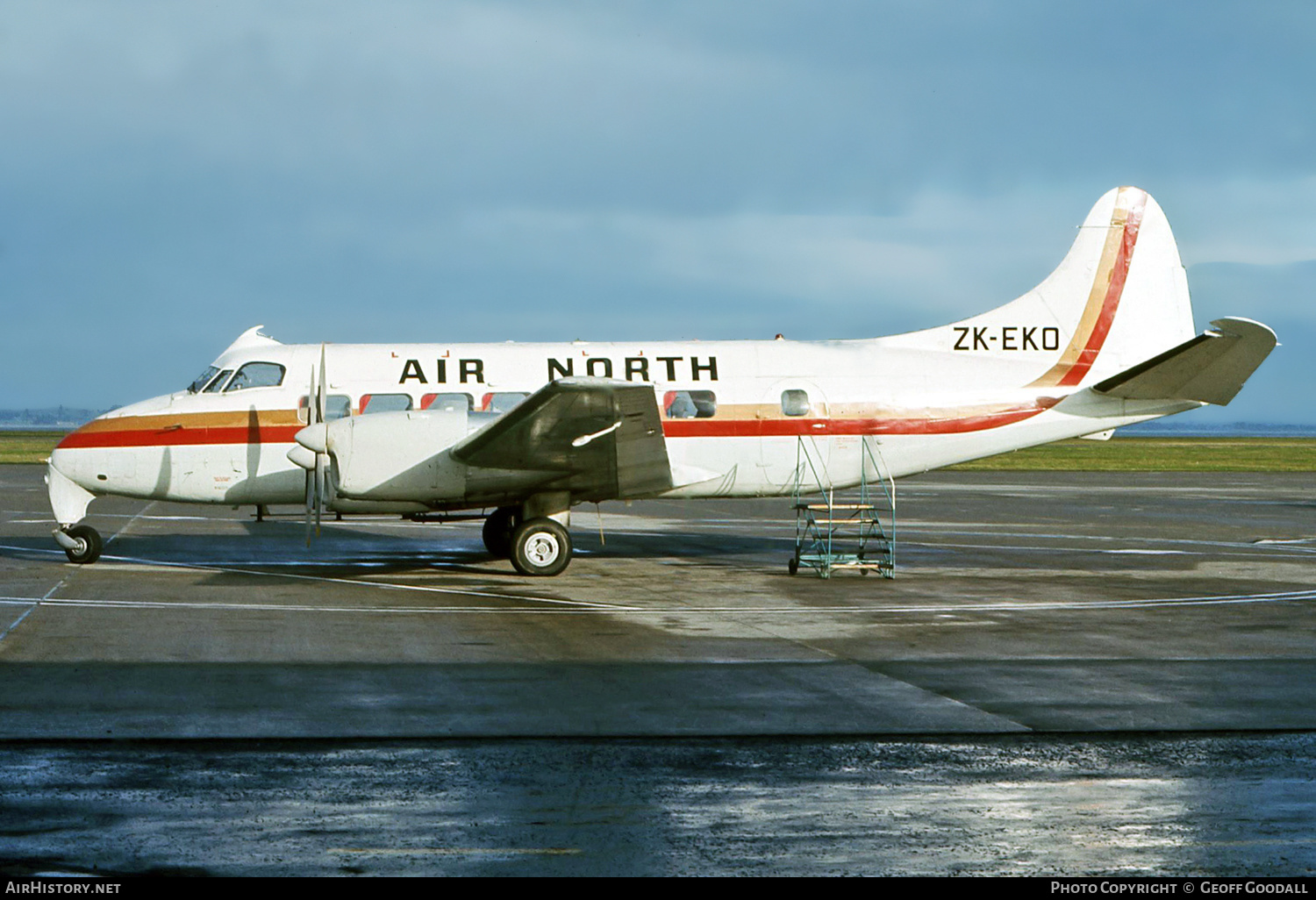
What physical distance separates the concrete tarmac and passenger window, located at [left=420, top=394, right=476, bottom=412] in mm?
2529

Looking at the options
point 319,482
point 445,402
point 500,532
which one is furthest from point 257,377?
point 500,532

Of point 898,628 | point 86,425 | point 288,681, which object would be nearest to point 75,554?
point 86,425

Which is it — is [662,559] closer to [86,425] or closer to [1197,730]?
[86,425]

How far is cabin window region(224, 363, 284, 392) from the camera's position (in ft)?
67.5

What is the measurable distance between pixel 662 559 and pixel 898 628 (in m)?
7.84

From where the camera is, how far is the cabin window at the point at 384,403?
20.6 m

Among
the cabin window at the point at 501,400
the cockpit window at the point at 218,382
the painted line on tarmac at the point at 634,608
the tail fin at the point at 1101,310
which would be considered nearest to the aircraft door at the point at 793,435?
the tail fin at the point at 1101,310

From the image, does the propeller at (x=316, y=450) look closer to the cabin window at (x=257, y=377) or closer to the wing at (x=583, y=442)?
the cabin window at (x=257, y=377)

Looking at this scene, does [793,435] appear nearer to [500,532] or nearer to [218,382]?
[500,532]

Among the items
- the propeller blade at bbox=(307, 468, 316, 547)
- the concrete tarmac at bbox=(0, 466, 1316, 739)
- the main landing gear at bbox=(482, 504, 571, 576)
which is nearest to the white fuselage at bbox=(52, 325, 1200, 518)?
the propeller blade at bbox=(307, 468, 316, 547)

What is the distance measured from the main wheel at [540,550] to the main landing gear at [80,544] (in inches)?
263

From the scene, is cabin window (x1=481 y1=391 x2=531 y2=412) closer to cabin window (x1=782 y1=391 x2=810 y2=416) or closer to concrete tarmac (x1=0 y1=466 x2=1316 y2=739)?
concrete tarmac (x1=0 y1=466 x2=1316 y2=739)

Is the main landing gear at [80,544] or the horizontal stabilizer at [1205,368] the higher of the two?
the horizontal stabilizer at [1205,368]

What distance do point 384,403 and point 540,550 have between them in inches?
142
